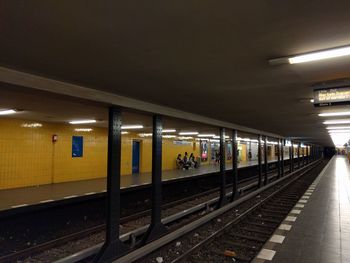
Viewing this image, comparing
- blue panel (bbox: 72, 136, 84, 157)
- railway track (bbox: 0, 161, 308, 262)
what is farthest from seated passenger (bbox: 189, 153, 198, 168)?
blue panel (bbox: 72, 136, 84, 157)

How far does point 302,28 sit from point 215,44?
29.4 inches

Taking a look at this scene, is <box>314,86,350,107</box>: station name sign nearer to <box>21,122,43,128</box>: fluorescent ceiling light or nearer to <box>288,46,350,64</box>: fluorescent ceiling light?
<box>288,46,350,64</box>: fluorescent ceiling light

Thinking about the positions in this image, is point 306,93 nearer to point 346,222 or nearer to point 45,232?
point 346,222

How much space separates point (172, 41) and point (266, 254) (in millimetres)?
3720

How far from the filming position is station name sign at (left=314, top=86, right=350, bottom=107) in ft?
13.7

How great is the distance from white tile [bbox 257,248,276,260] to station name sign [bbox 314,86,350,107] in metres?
2.46

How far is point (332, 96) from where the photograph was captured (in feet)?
14.0

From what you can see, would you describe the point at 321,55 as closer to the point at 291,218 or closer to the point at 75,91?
the point at 75,91

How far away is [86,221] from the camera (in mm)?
8117

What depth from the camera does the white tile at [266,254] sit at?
4471mm

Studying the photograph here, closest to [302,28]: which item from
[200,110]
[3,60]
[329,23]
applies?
[329,23]

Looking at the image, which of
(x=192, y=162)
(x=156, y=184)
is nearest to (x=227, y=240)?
(x=156, y=184)

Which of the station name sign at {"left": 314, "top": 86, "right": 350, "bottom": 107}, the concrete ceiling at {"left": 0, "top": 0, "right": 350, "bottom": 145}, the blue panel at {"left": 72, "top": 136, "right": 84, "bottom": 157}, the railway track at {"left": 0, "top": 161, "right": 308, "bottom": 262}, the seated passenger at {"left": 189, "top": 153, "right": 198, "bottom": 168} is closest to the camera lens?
the concrete ceiling at {"left": 0, "top": 0, "right": 350, "bottom": 145}

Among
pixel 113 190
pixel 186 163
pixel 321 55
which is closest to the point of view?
pixel 321 55
